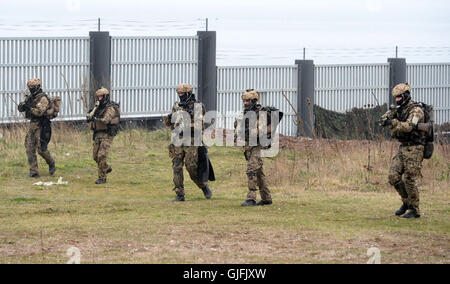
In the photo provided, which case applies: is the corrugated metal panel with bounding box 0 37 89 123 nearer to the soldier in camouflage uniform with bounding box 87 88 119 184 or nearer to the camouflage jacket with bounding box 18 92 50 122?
the camouflage jacket with bounding box 18 92 50 122

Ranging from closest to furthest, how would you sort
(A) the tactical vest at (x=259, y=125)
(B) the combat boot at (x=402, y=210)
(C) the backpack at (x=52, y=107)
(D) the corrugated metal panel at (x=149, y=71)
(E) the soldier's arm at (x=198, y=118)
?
(B) the combat boot at (x=402, y=210) → (A) the tactical vest at (x=259, y=125) → (E) the soldier's arm at (x=198, y=118) → (C) the backpack at (x=52, y=107) → (D) the corrugated metal panel at (x=149, y=71)

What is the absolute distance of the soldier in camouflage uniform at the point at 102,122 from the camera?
58.0 feet

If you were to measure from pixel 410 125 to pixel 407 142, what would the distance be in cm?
32

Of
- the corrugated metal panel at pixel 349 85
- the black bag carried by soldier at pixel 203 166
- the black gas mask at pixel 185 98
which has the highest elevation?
the corrugated metal panel at pixel 349 85

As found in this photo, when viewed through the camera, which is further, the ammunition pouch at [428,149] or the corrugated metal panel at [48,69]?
the corrugated metal panel at [48,69]

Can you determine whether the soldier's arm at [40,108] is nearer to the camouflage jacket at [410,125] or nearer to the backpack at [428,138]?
the camouflage jacket at [410,125]

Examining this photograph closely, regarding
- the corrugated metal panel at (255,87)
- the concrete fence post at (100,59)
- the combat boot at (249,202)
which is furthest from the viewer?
the corrugated metal panel at (255,87)

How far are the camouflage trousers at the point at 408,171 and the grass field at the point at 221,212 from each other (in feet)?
1.18

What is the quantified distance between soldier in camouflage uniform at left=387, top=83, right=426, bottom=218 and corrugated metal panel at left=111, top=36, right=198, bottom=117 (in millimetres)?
13621

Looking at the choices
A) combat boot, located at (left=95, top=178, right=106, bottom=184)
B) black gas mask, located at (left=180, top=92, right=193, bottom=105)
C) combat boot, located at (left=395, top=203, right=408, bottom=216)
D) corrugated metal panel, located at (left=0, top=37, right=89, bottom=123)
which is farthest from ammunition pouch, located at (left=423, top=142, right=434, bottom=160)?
corrugated metal panel, located at (left=0, top=37, right=89, bottom=123)

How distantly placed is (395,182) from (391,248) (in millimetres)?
2034

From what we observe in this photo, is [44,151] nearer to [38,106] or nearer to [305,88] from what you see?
[38,106]

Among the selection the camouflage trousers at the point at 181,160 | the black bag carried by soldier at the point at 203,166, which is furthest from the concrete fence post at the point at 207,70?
the camouflage trousers at the point at 181,160
